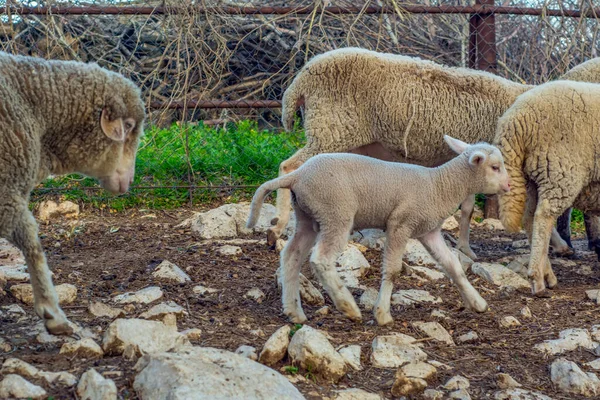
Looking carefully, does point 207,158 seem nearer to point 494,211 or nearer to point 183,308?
point 494,211

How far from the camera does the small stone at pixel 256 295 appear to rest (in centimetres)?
462

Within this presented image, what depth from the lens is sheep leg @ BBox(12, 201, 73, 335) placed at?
12.0 ft

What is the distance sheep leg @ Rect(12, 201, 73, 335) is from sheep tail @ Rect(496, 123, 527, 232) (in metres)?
2.88

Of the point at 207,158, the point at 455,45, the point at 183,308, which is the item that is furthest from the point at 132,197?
the point at 455,45

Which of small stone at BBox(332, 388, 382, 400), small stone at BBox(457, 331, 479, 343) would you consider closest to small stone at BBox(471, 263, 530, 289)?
small stone at BBox(457, 331, 479, 343)

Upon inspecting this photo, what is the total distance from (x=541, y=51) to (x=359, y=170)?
14.7 feet

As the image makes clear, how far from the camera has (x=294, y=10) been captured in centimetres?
708

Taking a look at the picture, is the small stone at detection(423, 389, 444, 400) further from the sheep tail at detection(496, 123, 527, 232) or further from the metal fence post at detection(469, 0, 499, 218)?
the metal fence post at detection(469, 0, 499, 218)

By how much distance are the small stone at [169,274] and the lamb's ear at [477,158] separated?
5.80ft

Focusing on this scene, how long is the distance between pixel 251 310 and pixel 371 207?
85 centimetres

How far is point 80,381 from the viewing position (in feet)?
9.96

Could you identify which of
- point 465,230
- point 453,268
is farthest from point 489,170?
point 465,230

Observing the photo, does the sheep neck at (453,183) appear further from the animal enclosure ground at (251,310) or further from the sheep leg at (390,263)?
the animal enclosure ground at (251,310)

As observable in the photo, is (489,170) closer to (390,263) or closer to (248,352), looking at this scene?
(390,263)
